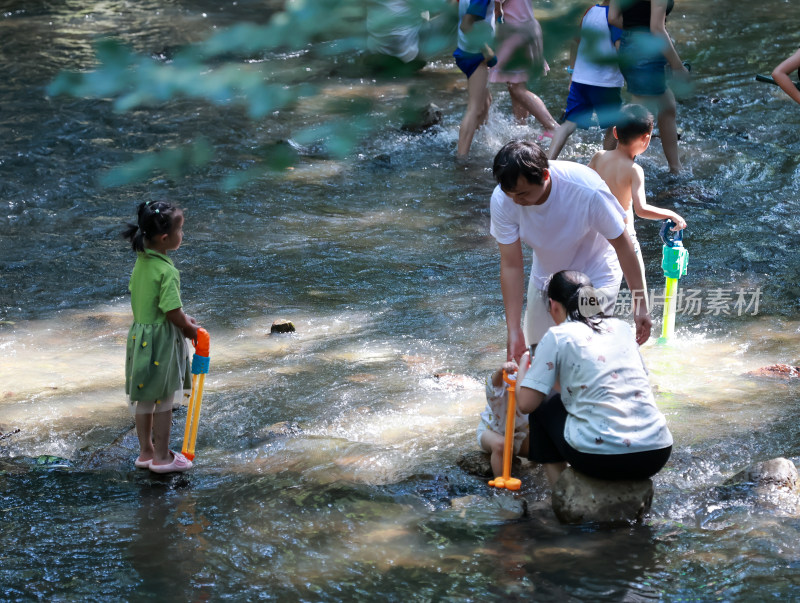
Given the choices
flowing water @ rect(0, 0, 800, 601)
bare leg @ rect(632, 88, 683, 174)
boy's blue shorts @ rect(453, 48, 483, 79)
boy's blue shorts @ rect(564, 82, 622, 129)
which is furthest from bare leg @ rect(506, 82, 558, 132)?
bare leg @ rect(632, 88, 683, 174)

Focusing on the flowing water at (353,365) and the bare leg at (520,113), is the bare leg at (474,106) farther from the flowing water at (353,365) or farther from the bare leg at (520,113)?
the bare leg at (520,113)

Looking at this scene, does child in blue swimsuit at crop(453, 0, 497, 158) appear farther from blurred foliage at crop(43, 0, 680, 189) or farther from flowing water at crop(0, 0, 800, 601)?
blurred foliage at crop(43, 0, 680, 189)

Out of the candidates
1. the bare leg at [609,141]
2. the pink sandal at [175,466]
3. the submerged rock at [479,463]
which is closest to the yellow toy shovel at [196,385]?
the pink sandal at [175,466]

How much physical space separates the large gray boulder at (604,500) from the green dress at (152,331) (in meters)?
1.93

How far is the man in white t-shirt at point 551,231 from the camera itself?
4105 millimetres

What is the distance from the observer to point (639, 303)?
4.57m

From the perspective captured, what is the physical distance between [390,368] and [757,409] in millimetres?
2112

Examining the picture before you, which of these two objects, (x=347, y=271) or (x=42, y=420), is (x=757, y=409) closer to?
(x=347, y=271)

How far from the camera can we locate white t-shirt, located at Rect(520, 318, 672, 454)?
387 centimetres

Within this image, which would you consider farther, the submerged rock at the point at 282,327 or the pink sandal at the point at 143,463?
the submerged rock at the point at 282,327

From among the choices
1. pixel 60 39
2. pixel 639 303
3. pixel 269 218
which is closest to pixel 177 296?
pixel 639 303

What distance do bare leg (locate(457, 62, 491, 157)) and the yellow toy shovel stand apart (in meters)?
5.25

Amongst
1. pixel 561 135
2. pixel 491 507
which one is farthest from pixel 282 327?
pixel 561 135

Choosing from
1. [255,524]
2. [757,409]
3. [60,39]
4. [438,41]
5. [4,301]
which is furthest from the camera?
[60,39]
